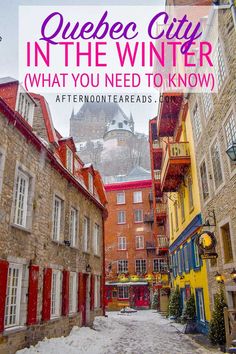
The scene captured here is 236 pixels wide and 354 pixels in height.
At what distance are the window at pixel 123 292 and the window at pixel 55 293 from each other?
24.3 m

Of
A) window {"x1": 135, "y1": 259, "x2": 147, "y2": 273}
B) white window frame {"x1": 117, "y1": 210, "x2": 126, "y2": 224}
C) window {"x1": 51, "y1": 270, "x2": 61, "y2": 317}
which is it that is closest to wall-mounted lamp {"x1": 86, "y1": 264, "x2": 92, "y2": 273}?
window {"x1": 51, "y1": 270, "x2": 61, "y2": 317}

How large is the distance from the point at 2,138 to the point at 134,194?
31.4m

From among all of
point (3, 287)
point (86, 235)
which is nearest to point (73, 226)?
point (86, 235)

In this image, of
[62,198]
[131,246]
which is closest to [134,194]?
[131,246]

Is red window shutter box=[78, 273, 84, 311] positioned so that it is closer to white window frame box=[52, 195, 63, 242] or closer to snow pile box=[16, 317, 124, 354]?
snow pile box=[16, 317, 124, 354]

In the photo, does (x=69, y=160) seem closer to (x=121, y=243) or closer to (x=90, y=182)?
(x=90, y=182)

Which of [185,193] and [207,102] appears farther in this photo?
[185,193]

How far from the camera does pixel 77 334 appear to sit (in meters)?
12.5

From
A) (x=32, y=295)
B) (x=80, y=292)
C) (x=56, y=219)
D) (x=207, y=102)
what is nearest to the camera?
(x=32, y=295)

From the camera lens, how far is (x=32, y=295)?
9.66m

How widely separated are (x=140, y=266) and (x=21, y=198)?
2831cm

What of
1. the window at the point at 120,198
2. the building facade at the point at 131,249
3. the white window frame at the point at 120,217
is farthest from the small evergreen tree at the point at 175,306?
the window at the point at 120,198

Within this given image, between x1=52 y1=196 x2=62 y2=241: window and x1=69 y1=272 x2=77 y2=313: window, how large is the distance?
8.05ft

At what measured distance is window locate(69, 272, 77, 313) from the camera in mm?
13738
